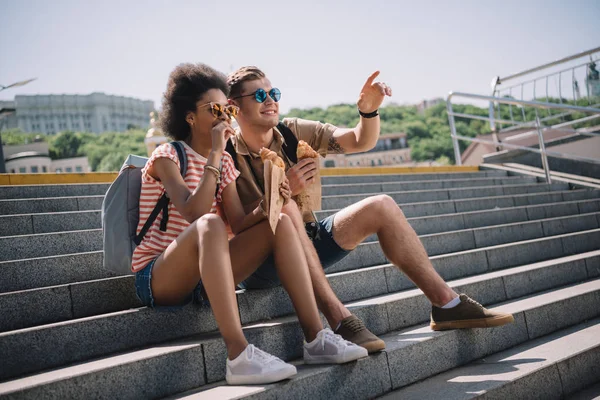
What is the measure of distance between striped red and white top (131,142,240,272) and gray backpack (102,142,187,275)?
23mm

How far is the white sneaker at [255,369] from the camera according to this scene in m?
2.28

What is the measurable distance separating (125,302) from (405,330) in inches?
58.8

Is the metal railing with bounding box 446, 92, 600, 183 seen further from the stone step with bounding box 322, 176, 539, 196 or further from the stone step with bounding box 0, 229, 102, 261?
the stone step with bounding box 0, 229, 102, 261

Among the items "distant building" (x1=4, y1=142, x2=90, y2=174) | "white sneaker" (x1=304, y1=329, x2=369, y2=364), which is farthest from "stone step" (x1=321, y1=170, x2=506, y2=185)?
"distant building" (x1=4, y1=142, x2=90, y2=174)

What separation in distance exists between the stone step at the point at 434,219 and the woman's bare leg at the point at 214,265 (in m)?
1.92

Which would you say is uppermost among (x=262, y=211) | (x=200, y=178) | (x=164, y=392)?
(x=200, y=178)

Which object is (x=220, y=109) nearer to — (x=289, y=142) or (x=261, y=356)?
(x=289, y=142)

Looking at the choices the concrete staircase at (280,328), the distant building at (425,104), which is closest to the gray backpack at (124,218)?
the concrete staircase at (280,328)

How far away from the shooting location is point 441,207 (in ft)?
20.9

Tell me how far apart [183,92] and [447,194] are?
4808 mm

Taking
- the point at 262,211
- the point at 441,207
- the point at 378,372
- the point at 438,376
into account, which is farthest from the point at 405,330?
the point at 441,207

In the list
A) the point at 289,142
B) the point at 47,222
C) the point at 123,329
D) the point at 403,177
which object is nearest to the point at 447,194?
the point at 403,177

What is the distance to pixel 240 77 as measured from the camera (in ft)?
10.8

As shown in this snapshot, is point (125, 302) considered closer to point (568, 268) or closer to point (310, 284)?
point (310, 284)
